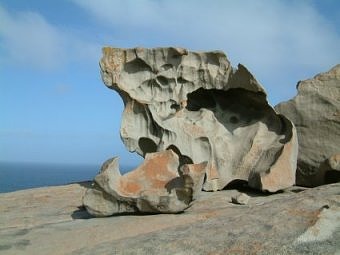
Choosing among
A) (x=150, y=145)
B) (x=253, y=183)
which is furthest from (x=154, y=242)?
(x=150, y=145)

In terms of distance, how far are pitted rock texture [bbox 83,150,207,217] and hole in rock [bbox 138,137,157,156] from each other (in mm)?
2705

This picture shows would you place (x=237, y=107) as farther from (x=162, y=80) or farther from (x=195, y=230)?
(x=195, y=230)

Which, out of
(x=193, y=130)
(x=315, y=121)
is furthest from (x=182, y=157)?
(x=315, y=121)

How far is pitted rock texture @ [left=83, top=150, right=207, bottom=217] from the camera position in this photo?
788 cm

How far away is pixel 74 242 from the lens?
6.46 m

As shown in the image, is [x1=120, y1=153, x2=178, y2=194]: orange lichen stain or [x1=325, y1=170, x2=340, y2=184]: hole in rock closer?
[x1=120, y1=153, x2=178, y2=194]: orange lichen stain

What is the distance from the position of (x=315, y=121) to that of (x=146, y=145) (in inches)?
170

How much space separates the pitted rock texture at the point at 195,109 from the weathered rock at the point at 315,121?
2.47 feet

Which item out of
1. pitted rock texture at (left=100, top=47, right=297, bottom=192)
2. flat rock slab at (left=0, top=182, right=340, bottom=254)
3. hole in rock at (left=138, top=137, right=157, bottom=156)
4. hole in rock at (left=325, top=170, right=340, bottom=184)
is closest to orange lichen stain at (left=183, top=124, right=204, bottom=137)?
pitted rock texture at (left=100, top=47, right=297, bottom=192)

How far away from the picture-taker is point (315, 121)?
11.4m

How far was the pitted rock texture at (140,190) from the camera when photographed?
788 centimetres

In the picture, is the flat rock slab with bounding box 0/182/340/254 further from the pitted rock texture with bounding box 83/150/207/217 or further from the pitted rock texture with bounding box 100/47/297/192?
the pitted rock texture with bounding box 100/47/297/192

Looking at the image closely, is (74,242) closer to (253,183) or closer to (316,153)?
(253,183)

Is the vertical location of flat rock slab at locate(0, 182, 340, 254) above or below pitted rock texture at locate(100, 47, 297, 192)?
below
